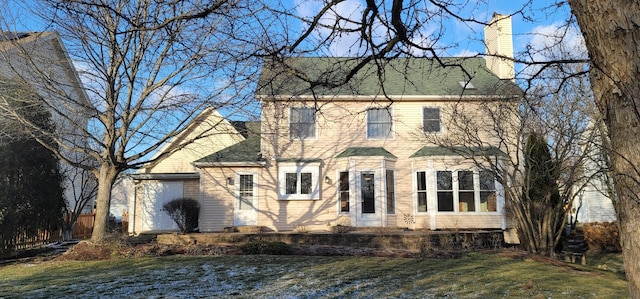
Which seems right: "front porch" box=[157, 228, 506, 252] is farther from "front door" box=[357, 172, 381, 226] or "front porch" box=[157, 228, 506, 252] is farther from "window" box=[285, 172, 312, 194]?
"window" box=[285, 172, 312, 194]

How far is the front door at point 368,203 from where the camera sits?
639 inches

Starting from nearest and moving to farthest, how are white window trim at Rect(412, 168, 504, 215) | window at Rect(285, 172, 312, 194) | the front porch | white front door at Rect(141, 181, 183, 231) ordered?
1. the front porch
2. white window trim at Rect(412, 168, 504, 215)
3. window at Rect(285, 172, 312, 194)
4. white front door at Rect(141, 181, 183, 231)

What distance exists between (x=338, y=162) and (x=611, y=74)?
1471 centimetres

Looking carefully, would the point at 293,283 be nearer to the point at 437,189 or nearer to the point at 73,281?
the point at 73,281

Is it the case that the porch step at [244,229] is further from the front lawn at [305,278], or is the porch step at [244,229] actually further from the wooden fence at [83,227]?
the wooden fence at [83,227]

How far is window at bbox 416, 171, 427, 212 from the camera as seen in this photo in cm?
1673

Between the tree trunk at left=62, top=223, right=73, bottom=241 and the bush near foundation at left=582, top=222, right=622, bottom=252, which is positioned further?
the tree trunk at left=62, top=223, right=73, bottom=241

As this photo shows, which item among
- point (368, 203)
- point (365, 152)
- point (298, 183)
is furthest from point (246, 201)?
point (365, 152)

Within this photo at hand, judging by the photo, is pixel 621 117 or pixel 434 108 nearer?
pixel 621 117

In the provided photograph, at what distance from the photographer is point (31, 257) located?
11.4 m

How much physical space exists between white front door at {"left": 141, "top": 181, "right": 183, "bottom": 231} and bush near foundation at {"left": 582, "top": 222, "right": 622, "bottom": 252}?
15.1 m

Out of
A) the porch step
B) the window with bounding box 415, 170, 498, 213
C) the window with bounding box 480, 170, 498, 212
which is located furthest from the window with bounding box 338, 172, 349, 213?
the window with bounding box 480, 170, 498, 212

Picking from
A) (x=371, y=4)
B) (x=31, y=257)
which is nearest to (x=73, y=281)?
(x=31, y=257)

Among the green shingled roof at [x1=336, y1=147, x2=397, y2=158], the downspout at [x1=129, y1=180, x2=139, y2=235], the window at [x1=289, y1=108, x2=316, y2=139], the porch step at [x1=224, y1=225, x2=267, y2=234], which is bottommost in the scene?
the porch step at [x1=224, y1=225, x2=267, y2=234]
